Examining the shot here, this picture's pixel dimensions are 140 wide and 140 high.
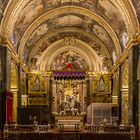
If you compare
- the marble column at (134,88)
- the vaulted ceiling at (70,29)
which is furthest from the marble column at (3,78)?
the marble column at (134,88)

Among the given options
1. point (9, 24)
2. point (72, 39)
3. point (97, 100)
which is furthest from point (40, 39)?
point (9, 24)

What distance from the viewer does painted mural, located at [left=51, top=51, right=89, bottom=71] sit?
3981cm

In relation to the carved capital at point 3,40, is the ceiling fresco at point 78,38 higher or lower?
higher

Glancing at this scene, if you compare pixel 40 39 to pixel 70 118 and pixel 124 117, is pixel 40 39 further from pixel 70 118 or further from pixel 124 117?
pixel 124 117

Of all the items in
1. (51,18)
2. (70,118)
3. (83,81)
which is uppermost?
(51,18)

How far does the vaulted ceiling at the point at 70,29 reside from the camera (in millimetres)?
24672

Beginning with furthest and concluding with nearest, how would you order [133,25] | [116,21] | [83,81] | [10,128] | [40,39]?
[83,81], [40,39], [116,21], [133,25], [10,128]

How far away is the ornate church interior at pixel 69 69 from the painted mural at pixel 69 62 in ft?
0.35

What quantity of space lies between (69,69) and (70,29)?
4.81m

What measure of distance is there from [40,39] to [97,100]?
8521mm

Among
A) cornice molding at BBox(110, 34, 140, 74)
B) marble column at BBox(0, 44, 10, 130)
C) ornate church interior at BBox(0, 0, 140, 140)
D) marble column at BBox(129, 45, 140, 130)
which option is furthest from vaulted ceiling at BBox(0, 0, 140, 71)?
Result: marble column at BBox(129, 45, 140, 130)

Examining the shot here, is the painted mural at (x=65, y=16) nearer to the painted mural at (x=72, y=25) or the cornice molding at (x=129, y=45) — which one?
the painted mural at (x=72, y=25)

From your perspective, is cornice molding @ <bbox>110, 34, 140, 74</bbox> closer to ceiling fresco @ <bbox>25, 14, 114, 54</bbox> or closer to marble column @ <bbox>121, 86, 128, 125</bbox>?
marble column @ <bbox>121, 86, 128, 125</bbox>

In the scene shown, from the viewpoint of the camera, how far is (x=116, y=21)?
28.9 meters
